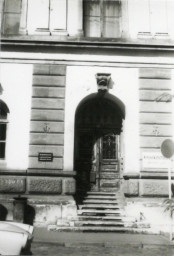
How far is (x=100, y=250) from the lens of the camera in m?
Result: 9.66

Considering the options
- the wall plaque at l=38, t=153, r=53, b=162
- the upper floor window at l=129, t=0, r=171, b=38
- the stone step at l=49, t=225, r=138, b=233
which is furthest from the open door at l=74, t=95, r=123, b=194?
the upper floor window at l=129, t=0, r=171, b=38

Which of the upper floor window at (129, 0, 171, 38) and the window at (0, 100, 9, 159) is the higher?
the upper floor window at (129, 0, 171, 38)

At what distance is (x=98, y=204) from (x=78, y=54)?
225 inches

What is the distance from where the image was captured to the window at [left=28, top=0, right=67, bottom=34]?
47.3 feet

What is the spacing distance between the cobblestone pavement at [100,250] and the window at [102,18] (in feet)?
27.7

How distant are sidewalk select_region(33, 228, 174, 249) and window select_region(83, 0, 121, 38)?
7795 millimetres

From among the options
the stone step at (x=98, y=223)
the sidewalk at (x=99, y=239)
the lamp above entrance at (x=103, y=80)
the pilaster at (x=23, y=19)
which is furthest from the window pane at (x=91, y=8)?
the sidewalk at (x=99, y=239)

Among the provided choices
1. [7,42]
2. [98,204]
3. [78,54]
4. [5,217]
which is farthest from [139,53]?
[5,217]

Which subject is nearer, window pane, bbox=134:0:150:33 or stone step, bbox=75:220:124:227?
stone step, bbox=75:220:124:227

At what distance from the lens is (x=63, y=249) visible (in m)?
9.62

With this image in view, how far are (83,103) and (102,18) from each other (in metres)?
3.59

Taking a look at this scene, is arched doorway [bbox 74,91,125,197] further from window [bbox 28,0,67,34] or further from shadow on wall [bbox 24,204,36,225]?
window [bbox 28,0,67,34]

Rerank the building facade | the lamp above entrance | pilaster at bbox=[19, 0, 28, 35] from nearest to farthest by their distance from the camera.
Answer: the building facade, the lamp above entrance, pilaster at bbox=[19, 0, 28, 35]

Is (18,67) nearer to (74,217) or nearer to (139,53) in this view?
(139,53)
